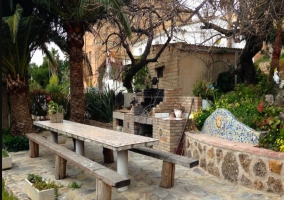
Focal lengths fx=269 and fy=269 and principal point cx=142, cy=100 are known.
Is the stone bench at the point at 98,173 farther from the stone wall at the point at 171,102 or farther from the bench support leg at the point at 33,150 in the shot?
the stone wall at the point at 171,102

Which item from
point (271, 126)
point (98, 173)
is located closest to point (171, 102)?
point (271, 126)

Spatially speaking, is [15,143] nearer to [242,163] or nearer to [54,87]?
[242,163]

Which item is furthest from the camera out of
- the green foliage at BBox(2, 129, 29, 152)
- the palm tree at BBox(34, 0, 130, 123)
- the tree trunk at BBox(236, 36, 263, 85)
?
the tree trunk at BBox(236, 36, 263, 85)

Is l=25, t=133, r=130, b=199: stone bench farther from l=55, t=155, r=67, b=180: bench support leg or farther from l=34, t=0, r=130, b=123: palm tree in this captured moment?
l=34, t=0, r=130, b=123: palm tree

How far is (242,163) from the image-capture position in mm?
4898

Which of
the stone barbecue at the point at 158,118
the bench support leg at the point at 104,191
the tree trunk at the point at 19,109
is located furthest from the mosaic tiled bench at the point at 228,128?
the tree trunk at the point at 19,109

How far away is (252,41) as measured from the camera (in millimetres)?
8781

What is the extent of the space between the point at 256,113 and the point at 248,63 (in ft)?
13.5

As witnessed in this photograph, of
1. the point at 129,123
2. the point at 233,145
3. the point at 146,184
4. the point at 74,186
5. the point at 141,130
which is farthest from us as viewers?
the point at 129,123

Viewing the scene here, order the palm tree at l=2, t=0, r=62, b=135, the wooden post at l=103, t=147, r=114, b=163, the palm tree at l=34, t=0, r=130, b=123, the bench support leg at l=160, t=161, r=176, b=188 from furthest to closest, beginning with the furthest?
the palm tree at l=34, t=0, r=130, b=123 → the palm tree at l=2, t=0, r=62, b=135 → the wooden post at l=103, t=147, r=114, b=163 → the bench support leg at l=160, t=161, r=176, b=188

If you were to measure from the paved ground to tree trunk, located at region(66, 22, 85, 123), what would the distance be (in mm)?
3093

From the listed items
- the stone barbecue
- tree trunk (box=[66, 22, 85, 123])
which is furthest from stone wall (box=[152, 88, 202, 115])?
tree trunk (box=[66, 22, 85, 123])

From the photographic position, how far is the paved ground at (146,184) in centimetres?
450

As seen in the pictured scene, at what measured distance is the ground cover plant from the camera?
4961 mm
